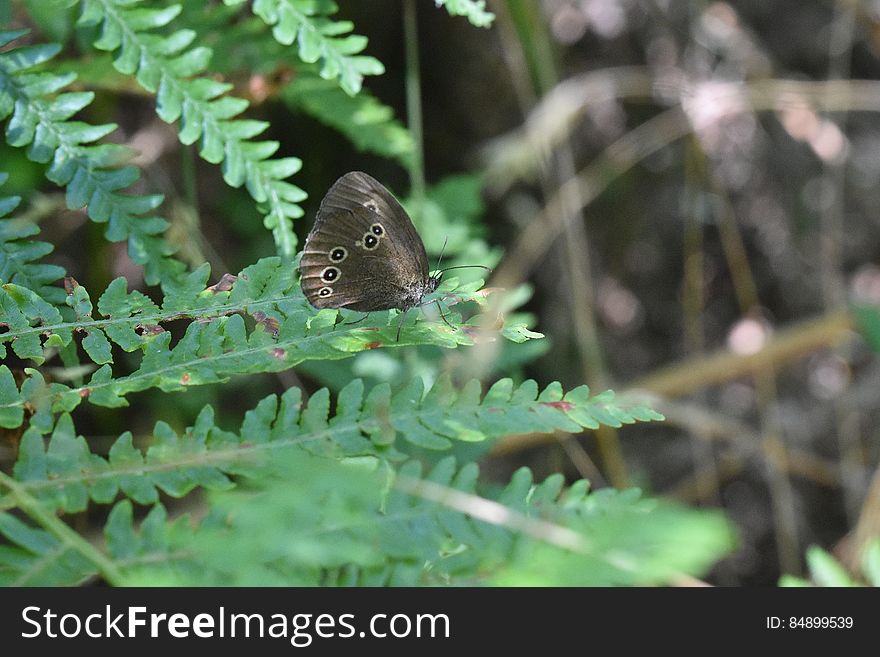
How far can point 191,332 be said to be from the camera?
4.67 ft

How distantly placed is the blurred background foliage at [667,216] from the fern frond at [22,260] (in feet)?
3.97

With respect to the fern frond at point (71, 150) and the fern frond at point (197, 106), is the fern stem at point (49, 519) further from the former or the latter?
the fern frond at point (197, 106)

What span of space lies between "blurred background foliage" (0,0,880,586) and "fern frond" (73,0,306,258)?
1.02 meters

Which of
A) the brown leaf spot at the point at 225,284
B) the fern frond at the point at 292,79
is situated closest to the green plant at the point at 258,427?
the brown leaf spot at the point at 225,284

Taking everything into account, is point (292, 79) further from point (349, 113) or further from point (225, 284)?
point (225, 284)

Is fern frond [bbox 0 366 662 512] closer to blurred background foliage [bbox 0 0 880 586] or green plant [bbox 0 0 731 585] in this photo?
green plant [bbox 0 0 731 585]

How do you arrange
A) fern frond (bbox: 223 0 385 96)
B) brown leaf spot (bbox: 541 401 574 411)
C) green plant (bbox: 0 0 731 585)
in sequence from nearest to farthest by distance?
green plant (bbox: 0 0 731 585), brown leaf spot (bbox: 541 401 574 411), fern frond (bbox: 223 0 385 96)

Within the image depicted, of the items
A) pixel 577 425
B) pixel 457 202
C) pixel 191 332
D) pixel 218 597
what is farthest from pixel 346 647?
pixel 457 202

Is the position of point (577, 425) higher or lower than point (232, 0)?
lower

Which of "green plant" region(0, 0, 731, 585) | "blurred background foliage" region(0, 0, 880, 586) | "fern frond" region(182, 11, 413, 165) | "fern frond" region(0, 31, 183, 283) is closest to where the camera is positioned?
"green plant" region(0, 0, 731, 585)

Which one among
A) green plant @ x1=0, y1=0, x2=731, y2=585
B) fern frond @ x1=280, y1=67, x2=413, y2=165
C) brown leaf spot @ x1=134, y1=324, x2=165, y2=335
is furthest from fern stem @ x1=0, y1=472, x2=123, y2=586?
fern frond @ x1=280, y1=67, x2=413, y2=165

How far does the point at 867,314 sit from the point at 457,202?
54.5 inches

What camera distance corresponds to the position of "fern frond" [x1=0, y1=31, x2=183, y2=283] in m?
1.58

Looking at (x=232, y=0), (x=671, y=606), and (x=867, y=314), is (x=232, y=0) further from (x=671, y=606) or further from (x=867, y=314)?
(x=867, y=314)
